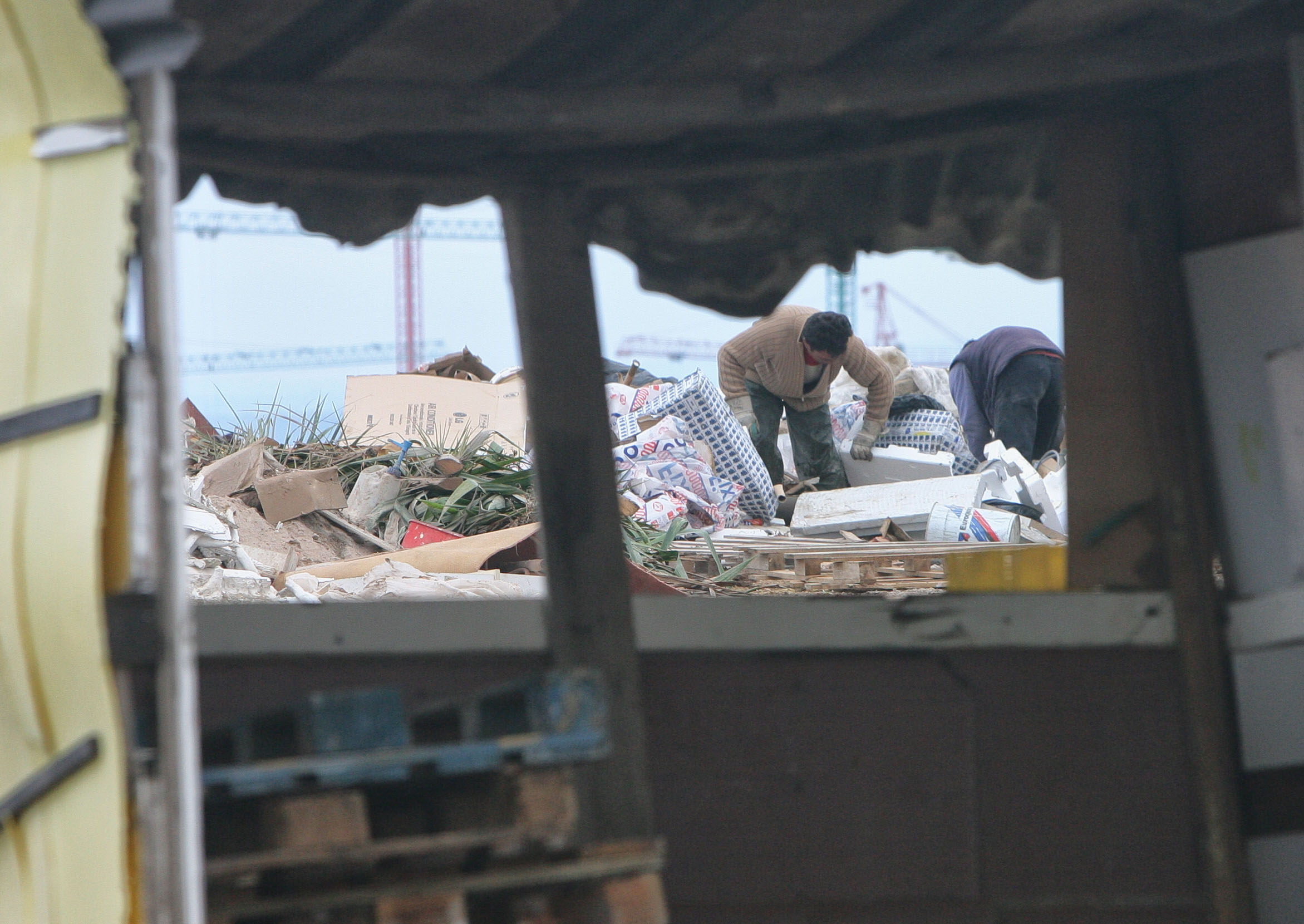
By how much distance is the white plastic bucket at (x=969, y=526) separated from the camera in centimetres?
582

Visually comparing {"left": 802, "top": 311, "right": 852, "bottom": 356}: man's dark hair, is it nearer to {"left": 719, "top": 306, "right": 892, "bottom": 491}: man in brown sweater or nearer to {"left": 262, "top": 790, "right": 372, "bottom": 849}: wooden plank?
{"left": 719, "top": 306, "right": 892, "bottom": 491}: man in brown sweater

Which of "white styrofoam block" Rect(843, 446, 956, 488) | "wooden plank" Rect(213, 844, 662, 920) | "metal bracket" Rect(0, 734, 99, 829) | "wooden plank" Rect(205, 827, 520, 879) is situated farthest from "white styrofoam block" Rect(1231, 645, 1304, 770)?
"white styrofoam block" Rect(843, 446, 956, 488)

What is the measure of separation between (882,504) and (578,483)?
4.03 metres

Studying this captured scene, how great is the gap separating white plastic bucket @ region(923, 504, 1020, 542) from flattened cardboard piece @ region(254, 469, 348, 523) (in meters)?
3.07

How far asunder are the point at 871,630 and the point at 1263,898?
1088 mm

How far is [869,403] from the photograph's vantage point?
821cm

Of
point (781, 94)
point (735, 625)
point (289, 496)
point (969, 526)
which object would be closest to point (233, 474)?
point (289, 496)

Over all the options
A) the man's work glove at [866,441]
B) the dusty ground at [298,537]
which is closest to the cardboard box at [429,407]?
the dusty ground at [298,537]

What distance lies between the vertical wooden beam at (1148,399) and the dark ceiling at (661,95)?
0.17 metres

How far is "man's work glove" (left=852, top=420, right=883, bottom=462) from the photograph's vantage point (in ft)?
26.7

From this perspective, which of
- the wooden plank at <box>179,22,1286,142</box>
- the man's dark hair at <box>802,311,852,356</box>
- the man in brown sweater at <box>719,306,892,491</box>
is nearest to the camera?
the wooden plank at <box>179,22,1286,142</box>

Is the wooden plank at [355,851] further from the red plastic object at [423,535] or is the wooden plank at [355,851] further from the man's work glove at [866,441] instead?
the man's work glove at [866,441]

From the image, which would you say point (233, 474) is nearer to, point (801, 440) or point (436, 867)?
point (801, 440)

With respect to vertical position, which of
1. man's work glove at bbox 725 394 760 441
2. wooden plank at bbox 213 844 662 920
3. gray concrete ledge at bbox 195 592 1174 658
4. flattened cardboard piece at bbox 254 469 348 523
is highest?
man's work glove at bbox 725 394 760 441
